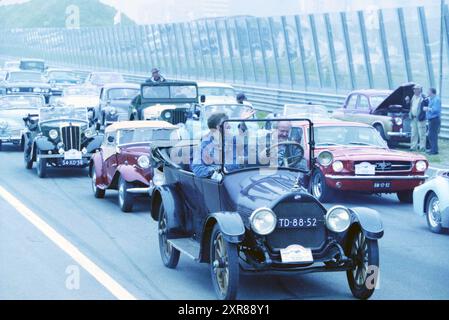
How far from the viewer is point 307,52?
3825cm

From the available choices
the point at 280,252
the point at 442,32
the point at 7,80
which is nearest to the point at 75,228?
the point at 280,252

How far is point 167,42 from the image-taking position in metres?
56.0

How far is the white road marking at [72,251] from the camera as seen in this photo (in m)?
9.57

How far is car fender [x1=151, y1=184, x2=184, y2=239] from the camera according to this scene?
1064cm

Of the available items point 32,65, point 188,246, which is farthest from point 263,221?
point 32,65

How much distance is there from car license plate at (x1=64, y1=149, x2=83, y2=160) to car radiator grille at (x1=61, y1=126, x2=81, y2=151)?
0.27m

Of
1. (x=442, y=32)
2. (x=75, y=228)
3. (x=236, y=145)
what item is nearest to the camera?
(x=236, y=145)

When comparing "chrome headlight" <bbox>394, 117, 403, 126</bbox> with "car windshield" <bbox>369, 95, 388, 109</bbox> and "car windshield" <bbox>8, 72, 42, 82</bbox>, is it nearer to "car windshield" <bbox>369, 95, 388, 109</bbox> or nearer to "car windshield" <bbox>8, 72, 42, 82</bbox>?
"car windshield" <bbox>369, 95, 388, 109</bbox>

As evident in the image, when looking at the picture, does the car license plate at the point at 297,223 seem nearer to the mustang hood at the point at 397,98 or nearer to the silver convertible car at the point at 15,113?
the silver convertible car at the point at 15,113

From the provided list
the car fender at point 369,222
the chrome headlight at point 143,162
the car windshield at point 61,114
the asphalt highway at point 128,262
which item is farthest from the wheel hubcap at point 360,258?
the car windshield at point 61,114

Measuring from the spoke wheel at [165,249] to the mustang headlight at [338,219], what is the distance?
208 centimetres

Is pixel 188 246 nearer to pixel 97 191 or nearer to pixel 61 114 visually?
pixel 97 191
